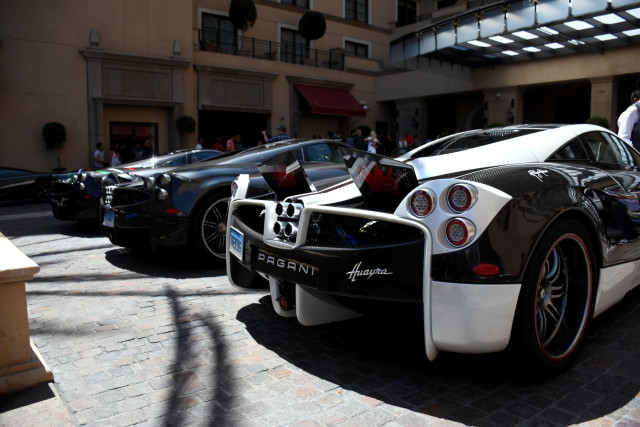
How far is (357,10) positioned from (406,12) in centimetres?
410

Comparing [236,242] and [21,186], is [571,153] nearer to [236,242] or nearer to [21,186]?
[236,242]

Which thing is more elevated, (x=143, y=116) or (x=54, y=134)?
(x=143, y=116)

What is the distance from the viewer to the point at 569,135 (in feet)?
12.4

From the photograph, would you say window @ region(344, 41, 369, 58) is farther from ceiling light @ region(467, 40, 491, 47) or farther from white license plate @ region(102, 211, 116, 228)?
white license plate @ region(102, 211, 116, 228)

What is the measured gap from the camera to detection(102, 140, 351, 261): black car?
5.02 m

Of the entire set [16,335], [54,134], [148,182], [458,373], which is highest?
[54,134]

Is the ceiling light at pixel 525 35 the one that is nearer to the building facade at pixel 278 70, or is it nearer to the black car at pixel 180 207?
the building facade at pixel 278 70

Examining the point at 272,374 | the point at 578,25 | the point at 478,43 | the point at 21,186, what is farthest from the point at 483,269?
the point at 478,43

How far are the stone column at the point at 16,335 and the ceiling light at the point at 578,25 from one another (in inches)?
703

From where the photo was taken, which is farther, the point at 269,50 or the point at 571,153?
the point at 269,50

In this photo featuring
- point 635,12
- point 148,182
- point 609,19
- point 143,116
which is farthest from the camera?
point 143,116

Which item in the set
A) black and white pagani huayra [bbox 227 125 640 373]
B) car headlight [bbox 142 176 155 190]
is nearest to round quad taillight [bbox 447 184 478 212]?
black and white pagani huayra [bbox 227 125 640 373]

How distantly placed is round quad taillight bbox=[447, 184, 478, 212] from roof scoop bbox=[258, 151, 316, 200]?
3.50 ft

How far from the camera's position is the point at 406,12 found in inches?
1179
